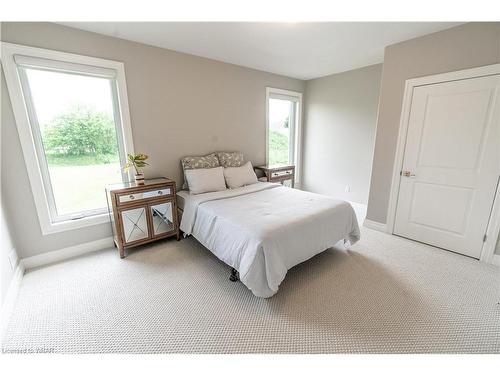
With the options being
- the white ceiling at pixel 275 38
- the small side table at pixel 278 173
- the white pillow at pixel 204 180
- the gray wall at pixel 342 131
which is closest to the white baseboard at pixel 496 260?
the gray wall at pixel 342 131

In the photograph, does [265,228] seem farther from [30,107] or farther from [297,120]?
[297,120]

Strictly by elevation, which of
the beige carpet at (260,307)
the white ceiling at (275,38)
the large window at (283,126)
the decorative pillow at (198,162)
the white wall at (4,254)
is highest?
the white ceiling at (275,38)

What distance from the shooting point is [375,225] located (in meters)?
3.08

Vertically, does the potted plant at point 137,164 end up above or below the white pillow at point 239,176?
above

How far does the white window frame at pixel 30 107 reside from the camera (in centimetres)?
194

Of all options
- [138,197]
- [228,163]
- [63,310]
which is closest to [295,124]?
[228,163]

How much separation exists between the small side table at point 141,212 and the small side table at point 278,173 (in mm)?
1727

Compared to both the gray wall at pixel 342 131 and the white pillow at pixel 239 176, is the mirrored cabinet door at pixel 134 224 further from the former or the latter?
the gray wall at pixel 342 131

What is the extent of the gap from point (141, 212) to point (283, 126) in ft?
10.3

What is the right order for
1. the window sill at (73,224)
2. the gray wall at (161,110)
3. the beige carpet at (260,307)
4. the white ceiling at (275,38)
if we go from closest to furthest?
the beige carpet at (260,307) → the gray wall at (161,110) → the white ceiling at (275,38) → the window sill at (73,224)

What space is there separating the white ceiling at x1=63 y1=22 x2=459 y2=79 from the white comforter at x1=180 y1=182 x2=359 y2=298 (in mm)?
1788

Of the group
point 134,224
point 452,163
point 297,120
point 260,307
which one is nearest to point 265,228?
point 260,307

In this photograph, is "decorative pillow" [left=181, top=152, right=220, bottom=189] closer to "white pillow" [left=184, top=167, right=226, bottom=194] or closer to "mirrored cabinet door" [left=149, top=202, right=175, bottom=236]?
→ "white pillow" [left=184, top=167, right=226, bottom=194]

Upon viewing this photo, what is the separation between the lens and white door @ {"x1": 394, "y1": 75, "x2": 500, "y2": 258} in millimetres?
2133
